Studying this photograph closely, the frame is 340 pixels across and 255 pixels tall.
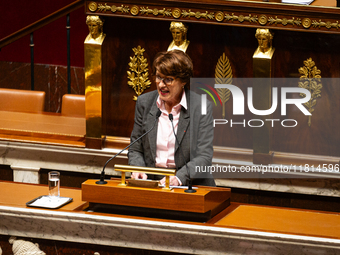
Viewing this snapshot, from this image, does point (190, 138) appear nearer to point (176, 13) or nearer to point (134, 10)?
point (176, 13)

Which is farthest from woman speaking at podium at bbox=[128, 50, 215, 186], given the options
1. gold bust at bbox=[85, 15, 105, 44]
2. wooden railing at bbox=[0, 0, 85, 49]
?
wooden railing at bbox=[0, 0, 85, 49]

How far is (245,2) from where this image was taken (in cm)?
353

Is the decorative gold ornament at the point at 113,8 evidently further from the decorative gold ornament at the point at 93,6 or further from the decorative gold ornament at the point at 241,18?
the decorative gold ornament at the point at 241,18

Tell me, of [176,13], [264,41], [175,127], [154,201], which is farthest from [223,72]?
[154,201]

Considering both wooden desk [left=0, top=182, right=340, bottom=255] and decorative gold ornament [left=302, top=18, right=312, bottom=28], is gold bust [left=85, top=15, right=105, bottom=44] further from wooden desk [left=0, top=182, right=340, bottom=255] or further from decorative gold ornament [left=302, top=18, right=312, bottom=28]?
wooden desk [left=0, top=182, right=340, bottom=255]

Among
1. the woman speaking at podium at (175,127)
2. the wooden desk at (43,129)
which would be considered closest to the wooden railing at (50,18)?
the wooden desk at (43,129)

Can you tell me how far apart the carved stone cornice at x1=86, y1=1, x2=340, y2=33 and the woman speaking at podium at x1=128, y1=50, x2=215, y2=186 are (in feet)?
2.94

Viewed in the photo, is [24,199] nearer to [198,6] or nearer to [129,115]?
[129,115]

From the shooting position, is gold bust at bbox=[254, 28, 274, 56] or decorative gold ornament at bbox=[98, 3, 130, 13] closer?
gold bust at bbox=[254, 28, 274, 56]

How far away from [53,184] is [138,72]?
1421 mm

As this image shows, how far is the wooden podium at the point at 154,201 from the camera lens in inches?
93.4

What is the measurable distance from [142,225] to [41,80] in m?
4.10

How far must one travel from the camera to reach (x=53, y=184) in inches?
103

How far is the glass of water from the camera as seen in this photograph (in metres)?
2.60
